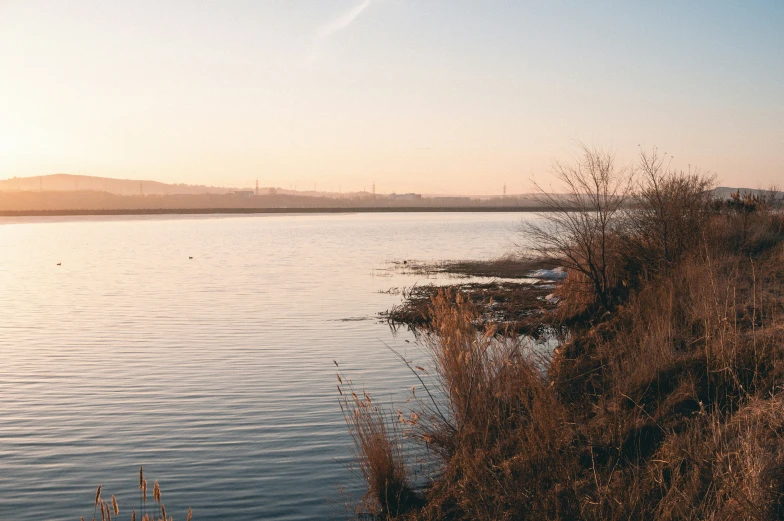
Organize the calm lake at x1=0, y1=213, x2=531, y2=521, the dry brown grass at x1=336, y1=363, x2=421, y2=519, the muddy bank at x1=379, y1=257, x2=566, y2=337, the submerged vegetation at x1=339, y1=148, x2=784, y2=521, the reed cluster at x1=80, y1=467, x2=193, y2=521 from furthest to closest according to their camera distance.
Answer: the muddy bank at x1=379, y1=257, x2=566, y2=337 → the calm lake at x1=0, y1=213, x2=531, y2=521 → the dry brown grass at x1=336, y1=363, x2=421, y2=519 → the submerged vegetation at x1=339, y1=148, x2=784, y2=521 → the reed cluster at x1=80, y1=467, x2=193, y2=521

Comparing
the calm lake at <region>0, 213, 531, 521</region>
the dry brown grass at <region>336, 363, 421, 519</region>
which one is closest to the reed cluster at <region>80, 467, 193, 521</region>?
the calm lake at <region>0, 213, 531, 521</region>

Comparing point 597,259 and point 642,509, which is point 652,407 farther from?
point 597,259

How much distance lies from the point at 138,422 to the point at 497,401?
612 cm

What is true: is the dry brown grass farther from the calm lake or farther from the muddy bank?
the muddy bank

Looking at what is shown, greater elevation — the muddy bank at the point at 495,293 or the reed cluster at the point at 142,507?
the reed cluster at the point at 142,507

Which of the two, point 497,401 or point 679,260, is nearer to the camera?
point 497,401

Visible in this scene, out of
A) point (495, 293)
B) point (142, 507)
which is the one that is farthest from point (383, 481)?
point (495, 293)

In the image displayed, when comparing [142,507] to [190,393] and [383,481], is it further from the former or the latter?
[190,393]

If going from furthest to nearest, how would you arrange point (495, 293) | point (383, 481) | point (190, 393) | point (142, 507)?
point (495, 293)
point (190, 393)
point (383, 481)
point (142, 507)

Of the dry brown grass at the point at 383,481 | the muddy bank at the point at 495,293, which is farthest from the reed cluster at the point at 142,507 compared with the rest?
the muddy bank at the point at 495,293

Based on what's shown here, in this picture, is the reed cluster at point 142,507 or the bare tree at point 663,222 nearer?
the reed cluster at point 142,507

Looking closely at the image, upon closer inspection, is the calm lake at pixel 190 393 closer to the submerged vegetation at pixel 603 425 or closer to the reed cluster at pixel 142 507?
the reed cluster at pixel 142 507

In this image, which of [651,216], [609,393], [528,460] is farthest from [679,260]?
[528,460]

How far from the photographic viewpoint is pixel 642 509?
5.86 metres
